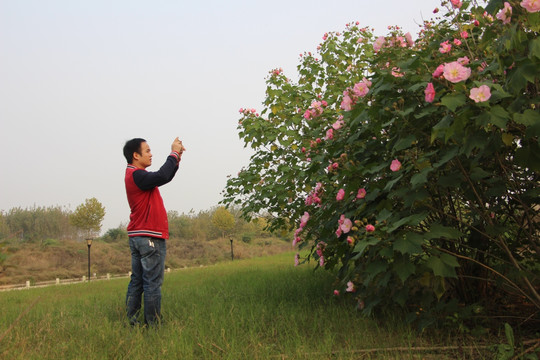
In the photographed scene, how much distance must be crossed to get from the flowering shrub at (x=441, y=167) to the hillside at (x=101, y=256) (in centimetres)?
1902

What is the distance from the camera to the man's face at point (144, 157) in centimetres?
417

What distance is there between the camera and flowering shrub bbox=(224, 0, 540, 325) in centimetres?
206

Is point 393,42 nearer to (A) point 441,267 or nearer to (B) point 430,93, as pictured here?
(B) point 430,93

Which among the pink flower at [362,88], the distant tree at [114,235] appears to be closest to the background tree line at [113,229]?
the distant tree at [114,235]

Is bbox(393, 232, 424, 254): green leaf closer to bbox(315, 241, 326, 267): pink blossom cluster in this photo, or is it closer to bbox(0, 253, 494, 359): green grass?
bbox(0, 253, 494, 359): green grass

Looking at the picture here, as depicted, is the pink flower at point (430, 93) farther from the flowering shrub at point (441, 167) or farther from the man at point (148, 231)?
the man at point (148, 231)

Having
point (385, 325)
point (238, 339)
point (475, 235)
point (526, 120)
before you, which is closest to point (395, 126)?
point (526, 120)

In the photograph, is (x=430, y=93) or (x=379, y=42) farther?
(x=379, y=42)

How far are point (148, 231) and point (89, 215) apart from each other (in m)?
29.0

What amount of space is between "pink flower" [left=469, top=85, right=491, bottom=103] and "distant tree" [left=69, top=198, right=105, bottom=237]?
31560 millimetres

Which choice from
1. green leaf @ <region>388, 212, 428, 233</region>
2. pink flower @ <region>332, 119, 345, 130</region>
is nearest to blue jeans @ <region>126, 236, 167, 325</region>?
pink flower @ <region>332, 119, 345, 130</region>

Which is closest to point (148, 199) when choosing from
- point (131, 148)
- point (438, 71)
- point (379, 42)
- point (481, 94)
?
point (131, 148)

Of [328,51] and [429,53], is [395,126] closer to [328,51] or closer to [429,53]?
[429,53]

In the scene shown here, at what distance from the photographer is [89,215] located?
30094mm
